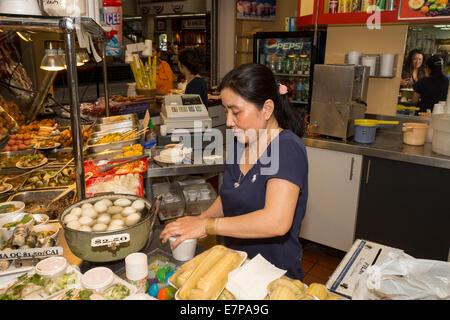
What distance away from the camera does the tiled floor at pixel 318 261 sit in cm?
337

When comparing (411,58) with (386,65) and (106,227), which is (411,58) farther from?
(106,227)

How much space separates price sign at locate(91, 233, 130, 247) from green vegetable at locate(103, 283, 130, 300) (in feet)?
0.53

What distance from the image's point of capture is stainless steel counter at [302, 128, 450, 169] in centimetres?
304

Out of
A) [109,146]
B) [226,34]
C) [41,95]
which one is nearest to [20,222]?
[109,146]

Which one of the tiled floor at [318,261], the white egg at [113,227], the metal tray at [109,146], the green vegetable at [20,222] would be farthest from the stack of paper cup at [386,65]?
the green vegetable at [20,222]

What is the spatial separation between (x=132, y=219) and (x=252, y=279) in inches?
21.0

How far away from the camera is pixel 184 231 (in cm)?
146

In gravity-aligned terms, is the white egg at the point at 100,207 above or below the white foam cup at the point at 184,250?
above

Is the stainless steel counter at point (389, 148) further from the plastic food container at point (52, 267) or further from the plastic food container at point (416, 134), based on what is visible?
the plastic food container at point (52, 267)

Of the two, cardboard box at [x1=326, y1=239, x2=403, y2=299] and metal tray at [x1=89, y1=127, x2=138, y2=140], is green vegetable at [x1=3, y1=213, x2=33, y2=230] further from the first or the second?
cardboard box at [x1=326, y1=239, x2=403, y2=299]

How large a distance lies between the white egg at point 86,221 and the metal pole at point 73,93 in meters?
0.31

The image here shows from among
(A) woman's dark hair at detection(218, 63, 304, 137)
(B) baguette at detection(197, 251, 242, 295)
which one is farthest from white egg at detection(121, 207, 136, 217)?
(A) woman's dark hair at detection(218, 63, 304, 137)

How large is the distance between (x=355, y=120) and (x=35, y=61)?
4743 millimetres
